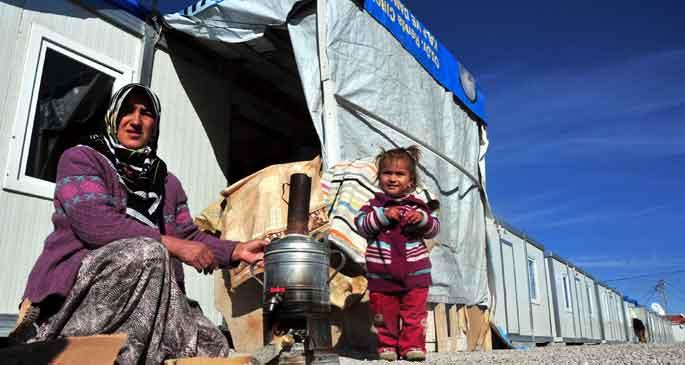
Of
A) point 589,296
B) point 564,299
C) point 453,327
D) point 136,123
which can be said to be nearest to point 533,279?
point 564,299


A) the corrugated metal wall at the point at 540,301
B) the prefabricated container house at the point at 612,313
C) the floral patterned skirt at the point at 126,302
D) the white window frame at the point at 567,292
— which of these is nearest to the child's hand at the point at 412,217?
the floral patterned skirt at the point at 126,302

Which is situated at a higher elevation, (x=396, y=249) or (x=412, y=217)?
(x=412, y=217)

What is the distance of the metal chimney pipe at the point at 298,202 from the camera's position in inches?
89.0

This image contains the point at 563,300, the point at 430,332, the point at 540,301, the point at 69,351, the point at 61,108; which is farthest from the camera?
the point at 563,300

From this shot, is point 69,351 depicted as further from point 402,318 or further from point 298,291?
point 402,318

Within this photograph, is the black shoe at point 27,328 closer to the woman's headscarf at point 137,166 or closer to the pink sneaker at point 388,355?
the woman's headscarf at point 137,166

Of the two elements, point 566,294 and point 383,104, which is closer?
point 383,104

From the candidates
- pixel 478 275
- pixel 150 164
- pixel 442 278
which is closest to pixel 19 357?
pixel 150 164

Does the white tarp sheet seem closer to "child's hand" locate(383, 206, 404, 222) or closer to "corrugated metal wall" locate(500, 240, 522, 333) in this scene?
"child's hand" locate(383, 206, 404, 222)

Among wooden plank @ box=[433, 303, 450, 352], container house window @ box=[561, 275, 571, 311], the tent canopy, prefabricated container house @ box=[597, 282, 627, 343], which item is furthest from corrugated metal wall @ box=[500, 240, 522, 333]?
prefabricated container house @ box=[597, 282, 627, 343]

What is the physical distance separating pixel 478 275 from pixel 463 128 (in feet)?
6.34

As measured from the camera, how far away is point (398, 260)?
11.5 feet

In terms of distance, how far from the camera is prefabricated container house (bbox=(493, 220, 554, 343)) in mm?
8606

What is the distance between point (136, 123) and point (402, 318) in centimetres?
208
